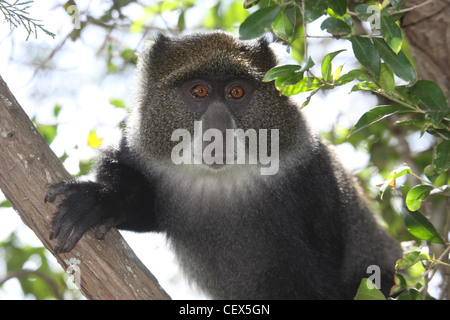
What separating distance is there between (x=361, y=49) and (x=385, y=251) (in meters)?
2.91

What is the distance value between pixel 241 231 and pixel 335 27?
6.79 feet

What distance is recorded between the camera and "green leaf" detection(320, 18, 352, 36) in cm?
273

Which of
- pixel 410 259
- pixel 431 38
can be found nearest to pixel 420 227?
pixel 410 259

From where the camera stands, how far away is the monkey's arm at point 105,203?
132 inches

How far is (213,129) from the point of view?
12.0 ft

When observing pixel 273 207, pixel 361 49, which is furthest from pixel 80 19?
pixel 361 49

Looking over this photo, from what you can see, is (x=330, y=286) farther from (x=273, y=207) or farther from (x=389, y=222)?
(x=389, y=222)

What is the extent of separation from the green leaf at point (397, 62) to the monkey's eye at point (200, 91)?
1.41 m

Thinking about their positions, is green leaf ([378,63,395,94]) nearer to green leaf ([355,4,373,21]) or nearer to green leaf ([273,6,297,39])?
green leaf ([355,4,373,21])

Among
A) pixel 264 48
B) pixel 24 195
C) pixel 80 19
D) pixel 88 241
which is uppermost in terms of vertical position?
pixel 80 19

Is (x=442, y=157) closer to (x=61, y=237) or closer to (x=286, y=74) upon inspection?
(x=286, y=74)

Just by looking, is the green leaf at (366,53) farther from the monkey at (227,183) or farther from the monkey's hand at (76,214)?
the monkey's hand at (76,214)

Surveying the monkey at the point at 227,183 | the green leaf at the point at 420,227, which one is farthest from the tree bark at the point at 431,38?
the green leaf at the point at 420,227
